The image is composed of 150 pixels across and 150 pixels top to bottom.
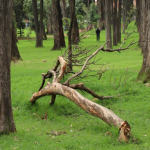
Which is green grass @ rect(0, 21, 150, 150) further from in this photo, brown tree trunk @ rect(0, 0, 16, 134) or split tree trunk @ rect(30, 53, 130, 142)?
brown tree trunk @ rect(0, 0, 16, 134)

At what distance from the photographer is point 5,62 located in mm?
5855

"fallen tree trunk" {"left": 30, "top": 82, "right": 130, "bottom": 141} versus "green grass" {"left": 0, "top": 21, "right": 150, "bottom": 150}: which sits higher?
"fallen tree trunk" {"left": 30, "top": 82, "right": 130, "bottom": 141}

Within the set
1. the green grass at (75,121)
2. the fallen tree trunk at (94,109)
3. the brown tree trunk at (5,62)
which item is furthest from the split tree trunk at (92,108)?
the brown tree trunk at (5,62)

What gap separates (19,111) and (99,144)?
340cm

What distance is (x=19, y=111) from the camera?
8.59 meters

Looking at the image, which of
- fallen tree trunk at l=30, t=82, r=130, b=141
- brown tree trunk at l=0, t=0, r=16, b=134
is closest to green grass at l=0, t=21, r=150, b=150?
fallen tree trunk at l=30, t=82, r=130, b=141

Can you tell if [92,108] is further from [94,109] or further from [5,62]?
[5,62]

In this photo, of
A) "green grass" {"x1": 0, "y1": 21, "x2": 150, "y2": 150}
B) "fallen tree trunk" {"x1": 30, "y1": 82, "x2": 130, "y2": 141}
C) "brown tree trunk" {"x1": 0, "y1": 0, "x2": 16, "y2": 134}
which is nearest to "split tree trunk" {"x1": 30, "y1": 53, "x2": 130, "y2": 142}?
"fallen tree trunk" {"x1": 30, "y1": 82, "x2": 130, "y2": 141}

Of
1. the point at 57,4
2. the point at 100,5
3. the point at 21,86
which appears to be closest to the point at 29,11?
the point at 100,5

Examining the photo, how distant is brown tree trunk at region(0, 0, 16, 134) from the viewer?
573 cm

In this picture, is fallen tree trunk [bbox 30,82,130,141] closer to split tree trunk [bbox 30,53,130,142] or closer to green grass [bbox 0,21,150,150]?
split tree trunk [bbox 30,53,130,142]

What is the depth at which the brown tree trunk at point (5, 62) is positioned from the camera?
5730 mm

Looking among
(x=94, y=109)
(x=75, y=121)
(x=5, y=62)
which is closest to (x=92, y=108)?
(x=94, y=109)

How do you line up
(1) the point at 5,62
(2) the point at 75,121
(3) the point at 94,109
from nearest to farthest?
(1) the point at 5,62 → (3) the point at 94,109 → (2) the point at 75,121
